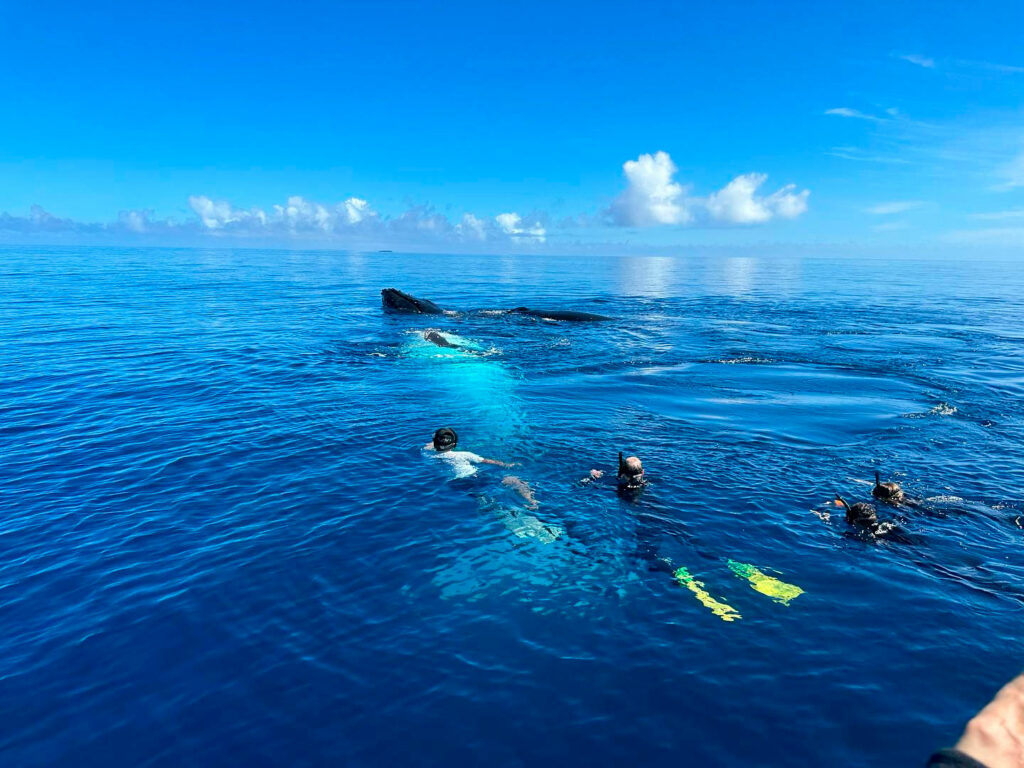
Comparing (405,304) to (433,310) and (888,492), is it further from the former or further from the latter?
(888,492)

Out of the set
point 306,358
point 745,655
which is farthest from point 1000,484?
point 306,358

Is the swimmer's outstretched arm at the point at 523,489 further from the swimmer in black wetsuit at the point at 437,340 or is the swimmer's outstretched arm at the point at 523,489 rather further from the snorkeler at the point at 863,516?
the swimmer in black wetsuit at the point at 437,340

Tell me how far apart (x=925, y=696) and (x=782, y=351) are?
29245mm

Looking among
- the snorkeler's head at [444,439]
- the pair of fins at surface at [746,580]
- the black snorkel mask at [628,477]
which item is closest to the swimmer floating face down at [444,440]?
the snorkeler's head at [444,439]

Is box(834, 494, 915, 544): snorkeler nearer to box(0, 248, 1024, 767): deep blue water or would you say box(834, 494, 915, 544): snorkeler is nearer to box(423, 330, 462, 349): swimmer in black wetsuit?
box(0, 248, 1024, 767): deep blue water

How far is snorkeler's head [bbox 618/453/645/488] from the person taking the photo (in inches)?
575

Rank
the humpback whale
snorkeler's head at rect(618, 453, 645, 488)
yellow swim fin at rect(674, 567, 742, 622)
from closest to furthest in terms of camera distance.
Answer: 1. yellow swim fin at rect(674, 567, 742, 622)
2. snorkeler's head at rect(618, 453, 645, 488)
3. the humpback whale

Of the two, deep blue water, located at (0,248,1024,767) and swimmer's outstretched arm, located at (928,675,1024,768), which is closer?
swimmer's outstretched arm, located at (928,675,1024,768)

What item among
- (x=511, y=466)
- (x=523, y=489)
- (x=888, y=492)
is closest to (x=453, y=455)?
(x=511, y=466)

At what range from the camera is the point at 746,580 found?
11234 millimetres

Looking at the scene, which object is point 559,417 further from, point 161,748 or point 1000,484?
point 161,748

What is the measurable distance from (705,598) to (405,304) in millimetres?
43563

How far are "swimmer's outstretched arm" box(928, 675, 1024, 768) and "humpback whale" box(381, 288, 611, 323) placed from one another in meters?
39.0

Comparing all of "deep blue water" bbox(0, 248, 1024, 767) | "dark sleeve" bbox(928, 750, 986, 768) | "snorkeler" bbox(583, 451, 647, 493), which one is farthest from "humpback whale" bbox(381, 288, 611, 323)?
"dark sleeve" bbox(928, 750, 986, 768)
